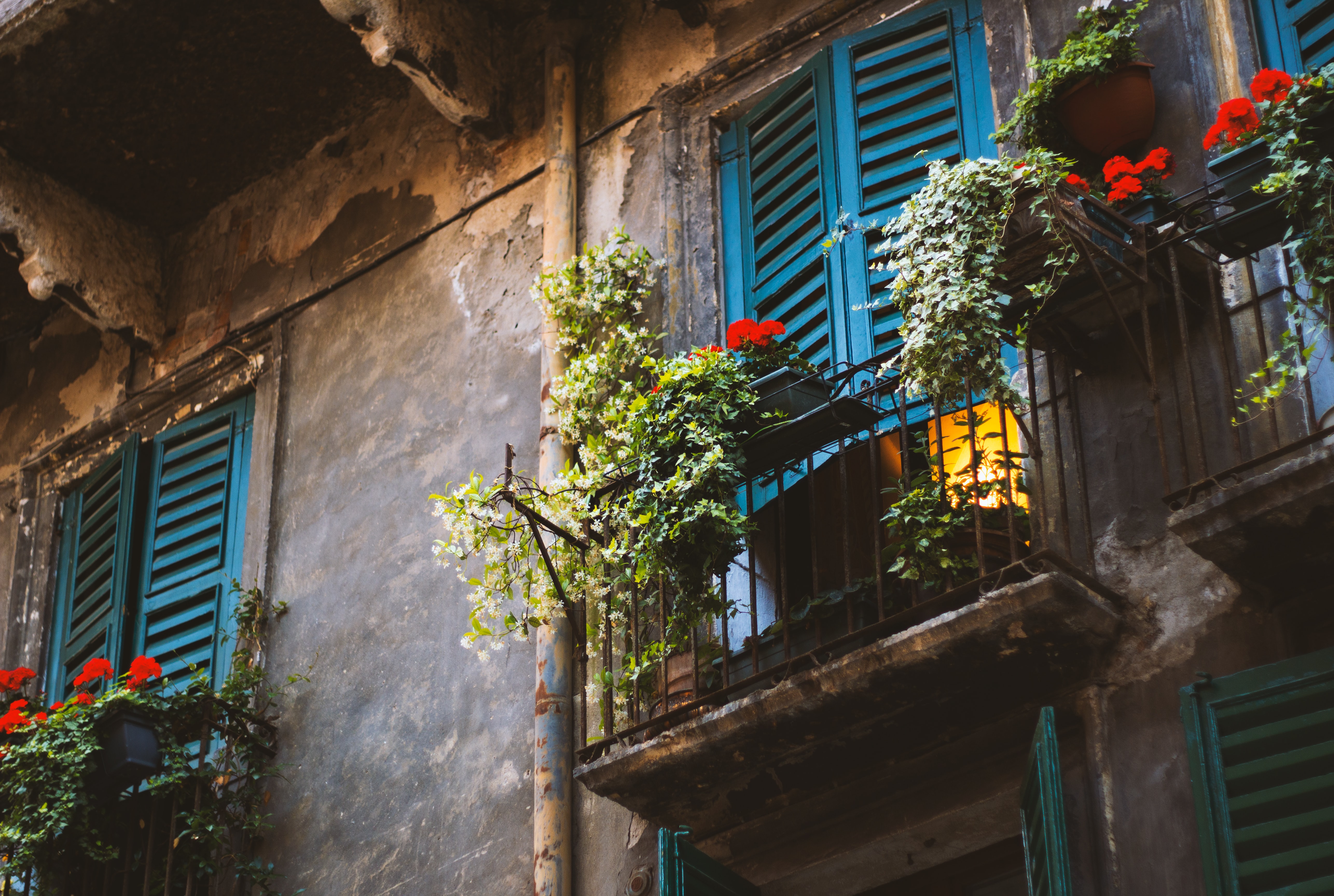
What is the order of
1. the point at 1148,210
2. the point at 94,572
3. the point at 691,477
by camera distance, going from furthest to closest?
the point at 94,572 → the point at 691,477 → the point at 1148,210

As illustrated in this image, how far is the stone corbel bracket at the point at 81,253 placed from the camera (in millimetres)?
8828

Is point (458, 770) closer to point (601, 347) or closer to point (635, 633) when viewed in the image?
point (635, 633)

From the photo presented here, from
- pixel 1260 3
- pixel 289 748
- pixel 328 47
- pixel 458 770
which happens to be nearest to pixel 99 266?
pixel 328 47

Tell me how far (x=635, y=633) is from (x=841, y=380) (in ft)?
3.75

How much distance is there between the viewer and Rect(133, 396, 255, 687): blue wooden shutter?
8148 millimetres

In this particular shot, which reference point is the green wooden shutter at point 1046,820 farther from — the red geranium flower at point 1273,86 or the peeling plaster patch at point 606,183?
the peeling plaster patch at point 606,183

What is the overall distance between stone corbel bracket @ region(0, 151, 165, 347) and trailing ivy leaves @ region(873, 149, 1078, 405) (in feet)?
16.7

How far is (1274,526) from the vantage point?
15.1 feet

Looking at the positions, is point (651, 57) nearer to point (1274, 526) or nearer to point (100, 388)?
point (100, 388)

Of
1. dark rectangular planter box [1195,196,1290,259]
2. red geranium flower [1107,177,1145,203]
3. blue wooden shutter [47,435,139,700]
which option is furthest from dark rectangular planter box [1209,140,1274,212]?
blue wooden shutter [47,435,139,700]

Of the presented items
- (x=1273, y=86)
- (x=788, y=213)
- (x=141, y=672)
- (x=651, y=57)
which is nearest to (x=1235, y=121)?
(x=1273, y=86)

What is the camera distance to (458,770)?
→ 264 inches

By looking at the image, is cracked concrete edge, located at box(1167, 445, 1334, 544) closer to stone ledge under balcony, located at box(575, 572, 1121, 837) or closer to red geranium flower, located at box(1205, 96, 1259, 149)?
stone ledge under balcony, located at box(575, 572, 1121, 837)

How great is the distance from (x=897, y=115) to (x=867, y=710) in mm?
2629
